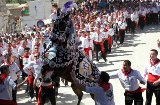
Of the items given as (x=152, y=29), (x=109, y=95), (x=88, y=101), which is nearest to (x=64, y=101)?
(x=88, y=101)

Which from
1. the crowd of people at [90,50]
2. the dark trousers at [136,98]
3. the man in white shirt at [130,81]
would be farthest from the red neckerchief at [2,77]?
the dark trousers at [136,98]

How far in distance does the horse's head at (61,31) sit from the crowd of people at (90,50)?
271mm

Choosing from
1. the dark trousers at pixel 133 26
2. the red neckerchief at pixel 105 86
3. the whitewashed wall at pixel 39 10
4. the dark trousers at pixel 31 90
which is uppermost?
the whitewashed wall at pixel 39 10

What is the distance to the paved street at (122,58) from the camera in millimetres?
9352

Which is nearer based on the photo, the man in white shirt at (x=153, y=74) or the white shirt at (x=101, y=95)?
the white shirt at (x=101, y=95)

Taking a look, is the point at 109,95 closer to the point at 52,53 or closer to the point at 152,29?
the point at 52,53

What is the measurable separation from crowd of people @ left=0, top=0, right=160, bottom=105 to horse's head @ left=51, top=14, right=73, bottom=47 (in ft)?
0.89

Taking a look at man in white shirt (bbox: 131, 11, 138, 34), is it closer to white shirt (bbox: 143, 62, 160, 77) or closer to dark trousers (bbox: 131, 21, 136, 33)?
dark trousers (bbox: 131, 21, 136, 33)

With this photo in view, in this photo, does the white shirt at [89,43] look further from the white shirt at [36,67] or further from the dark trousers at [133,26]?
the dark trousers at [133,26]

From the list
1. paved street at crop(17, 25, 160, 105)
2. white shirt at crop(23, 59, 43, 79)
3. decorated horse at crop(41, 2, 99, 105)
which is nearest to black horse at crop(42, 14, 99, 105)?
decorated horse at crop(41, 2, 99, 105)

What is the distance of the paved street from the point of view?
368 inches

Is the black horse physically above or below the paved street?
above

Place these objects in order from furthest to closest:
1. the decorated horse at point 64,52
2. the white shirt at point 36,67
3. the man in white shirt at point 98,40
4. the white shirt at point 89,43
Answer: the man in white shirt at point 98,40 < the white shirt at point 89,43 < the white shirt at point 36,67 < the decorated horse at point 64,52

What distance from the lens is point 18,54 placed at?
1198 cm
